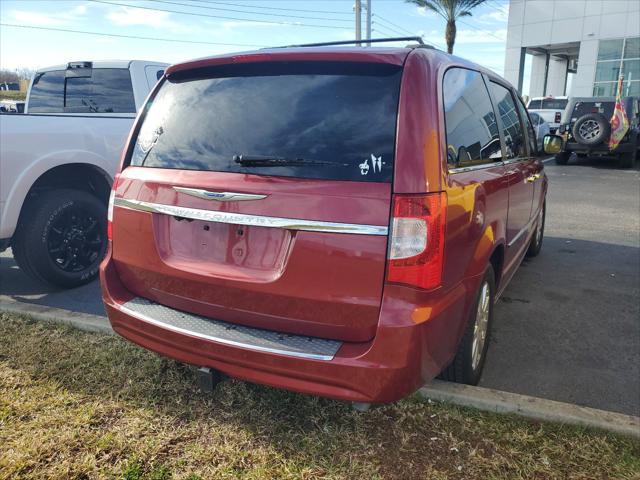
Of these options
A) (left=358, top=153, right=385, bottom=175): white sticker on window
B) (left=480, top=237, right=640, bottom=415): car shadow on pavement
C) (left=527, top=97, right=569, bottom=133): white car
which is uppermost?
(left=527, top=97, right=569, bottom=133): white car

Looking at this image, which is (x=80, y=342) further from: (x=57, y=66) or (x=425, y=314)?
(x=57, y=66)

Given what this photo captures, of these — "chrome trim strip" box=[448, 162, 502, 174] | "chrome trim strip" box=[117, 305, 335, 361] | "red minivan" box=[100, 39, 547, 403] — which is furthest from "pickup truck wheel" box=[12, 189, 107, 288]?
"chrome trim strip" box=[448, 162, 502, 174]

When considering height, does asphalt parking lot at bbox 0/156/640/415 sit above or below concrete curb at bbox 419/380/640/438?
below

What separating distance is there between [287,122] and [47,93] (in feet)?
19.0

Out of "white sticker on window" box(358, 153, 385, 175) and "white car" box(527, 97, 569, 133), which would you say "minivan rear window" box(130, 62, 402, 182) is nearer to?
"white sticker on window" box(358, 153, 385, 175)

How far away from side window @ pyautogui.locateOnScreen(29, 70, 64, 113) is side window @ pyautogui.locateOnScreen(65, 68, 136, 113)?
0.46 ft

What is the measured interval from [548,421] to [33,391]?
274 centimetres

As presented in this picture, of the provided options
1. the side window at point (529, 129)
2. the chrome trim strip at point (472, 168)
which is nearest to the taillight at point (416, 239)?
the chrome trim strip at point (472, 168)

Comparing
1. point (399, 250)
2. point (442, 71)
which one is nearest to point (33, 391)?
point (399, 250)

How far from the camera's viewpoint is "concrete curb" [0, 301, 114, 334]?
357 cm

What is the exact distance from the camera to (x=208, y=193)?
227cm

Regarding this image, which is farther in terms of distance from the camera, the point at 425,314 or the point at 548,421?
the point at 548,421

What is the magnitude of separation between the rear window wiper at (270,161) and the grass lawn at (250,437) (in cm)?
130

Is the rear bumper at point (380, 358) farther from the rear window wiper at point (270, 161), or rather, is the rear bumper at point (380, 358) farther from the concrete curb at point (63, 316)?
the concrete curb at point (63, 316)
